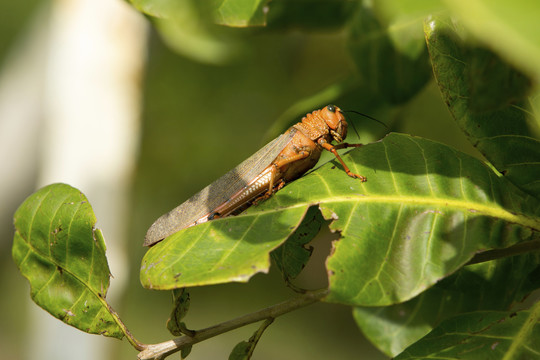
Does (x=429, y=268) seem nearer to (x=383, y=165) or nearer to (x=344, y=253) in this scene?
(x=344, y=253)

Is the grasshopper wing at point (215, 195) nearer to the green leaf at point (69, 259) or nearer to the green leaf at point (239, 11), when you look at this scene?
the green leaf at point (69, 259)

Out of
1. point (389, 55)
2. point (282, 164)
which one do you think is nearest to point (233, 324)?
point (282, 164)

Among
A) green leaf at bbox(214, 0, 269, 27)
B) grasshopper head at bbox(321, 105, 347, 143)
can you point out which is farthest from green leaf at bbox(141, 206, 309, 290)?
grasshopper head at bbox(321, 105, 347, 143)

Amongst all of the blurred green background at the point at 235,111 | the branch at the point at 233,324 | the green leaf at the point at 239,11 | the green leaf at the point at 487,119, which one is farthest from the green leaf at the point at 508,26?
the green leaf at the point at 239,11

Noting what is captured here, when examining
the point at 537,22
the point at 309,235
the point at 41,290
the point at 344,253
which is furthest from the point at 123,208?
the point at 537,22

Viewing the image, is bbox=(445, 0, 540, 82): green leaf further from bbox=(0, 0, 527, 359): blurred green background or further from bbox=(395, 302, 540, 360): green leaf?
bbox=(395, 302, 540, 360): green leaf

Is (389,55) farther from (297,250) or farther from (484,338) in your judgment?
(484,338)
